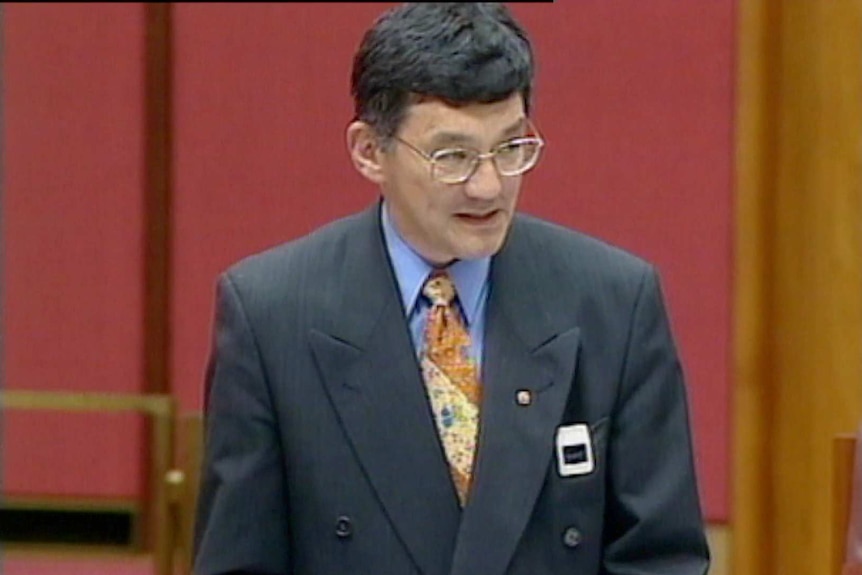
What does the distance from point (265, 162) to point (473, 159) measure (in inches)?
87.2

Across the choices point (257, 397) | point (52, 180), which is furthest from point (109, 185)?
point (257, 397)

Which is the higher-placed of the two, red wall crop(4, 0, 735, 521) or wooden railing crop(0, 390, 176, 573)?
red wall crop(4, 0, 735, 521)

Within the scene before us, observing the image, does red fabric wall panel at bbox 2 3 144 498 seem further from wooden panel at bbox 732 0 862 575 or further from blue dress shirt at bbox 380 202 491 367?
blue dress shirt at bbox 380 202 491 367

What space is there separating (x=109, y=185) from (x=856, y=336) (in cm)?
216

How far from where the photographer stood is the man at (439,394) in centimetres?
226

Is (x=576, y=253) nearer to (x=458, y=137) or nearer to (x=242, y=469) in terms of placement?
(x=458, y=137)

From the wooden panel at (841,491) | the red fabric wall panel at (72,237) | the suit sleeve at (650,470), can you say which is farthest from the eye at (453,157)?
the red fabric wall panel at (72,237)

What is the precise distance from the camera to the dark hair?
7.27 ft

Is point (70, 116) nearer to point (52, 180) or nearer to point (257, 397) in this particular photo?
point (52, 180)

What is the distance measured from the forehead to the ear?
7cm

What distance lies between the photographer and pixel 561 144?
3.66 meters

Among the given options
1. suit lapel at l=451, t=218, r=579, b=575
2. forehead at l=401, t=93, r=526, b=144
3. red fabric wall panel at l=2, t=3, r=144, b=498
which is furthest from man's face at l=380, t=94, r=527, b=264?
red fabric wall panel at l=2, t=3, r=144, b=498

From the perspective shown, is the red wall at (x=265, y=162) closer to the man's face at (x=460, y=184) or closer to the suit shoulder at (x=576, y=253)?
the suit shoulder at (x=576, y=253)

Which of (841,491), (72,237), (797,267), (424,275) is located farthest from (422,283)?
(72,237)
